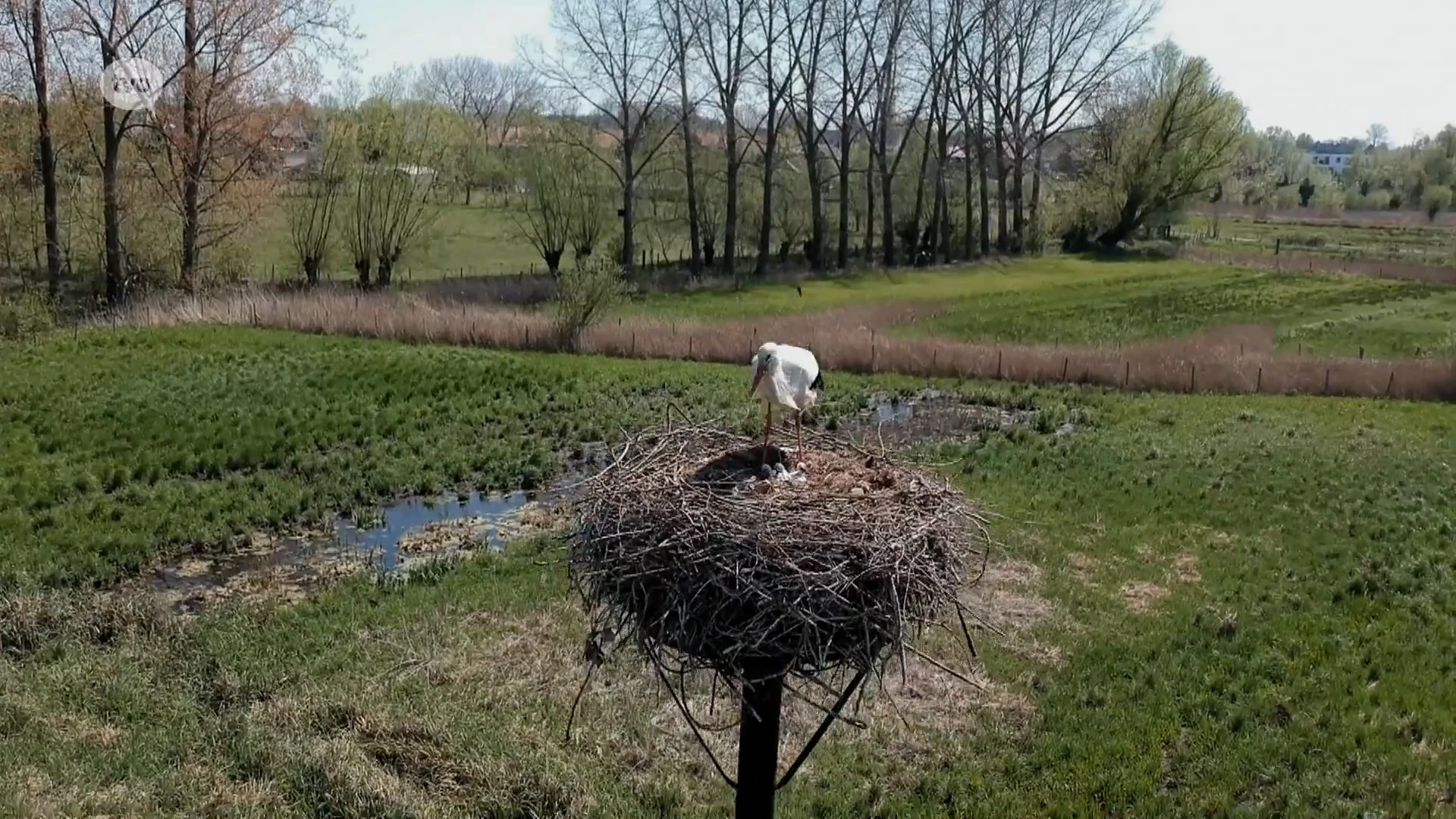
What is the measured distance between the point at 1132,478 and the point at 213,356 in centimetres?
1605

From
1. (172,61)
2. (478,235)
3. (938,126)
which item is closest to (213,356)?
(172,61)

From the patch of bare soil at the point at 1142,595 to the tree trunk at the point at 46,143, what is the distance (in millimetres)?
24949

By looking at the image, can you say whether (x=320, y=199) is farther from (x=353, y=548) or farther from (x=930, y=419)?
(x=353, y=548)

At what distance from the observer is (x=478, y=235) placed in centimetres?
4791

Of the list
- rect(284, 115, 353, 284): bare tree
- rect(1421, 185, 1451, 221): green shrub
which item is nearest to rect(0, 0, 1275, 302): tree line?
rect(284, 115, 353, 284): bare tree

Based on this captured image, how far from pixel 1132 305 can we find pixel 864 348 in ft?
53.2

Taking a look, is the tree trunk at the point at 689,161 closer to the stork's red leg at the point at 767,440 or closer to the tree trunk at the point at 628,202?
the tree trunk at the point at 628,202

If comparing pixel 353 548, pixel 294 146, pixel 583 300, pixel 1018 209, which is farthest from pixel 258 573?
pixel 1018 209

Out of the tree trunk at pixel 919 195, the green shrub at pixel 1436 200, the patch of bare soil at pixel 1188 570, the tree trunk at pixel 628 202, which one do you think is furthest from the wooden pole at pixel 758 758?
the green shrub at pixel 1436 200

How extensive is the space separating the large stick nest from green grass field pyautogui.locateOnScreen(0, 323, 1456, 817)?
10.1 feet

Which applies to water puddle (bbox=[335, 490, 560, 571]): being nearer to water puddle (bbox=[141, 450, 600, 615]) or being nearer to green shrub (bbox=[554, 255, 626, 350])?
water puddle (bbox=[141, 450, 600, 615])

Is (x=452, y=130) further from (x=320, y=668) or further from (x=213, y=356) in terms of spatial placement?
(x=320, y=668)

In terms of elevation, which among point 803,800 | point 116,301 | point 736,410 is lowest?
point 803,800
